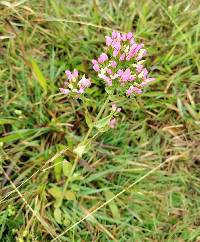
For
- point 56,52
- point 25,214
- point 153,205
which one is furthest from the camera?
point 56,52

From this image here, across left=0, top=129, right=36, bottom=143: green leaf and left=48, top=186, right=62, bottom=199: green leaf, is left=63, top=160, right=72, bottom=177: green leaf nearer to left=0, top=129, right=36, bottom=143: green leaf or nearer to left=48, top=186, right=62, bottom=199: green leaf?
left=48, top=186, right=62, bottom=199: green leaf

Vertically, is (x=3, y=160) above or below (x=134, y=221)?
above

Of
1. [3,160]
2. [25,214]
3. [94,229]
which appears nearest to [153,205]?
[94,229]

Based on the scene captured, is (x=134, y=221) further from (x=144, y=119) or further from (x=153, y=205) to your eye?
(x=144, y=119)

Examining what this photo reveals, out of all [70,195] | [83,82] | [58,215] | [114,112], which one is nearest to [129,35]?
[83,82]

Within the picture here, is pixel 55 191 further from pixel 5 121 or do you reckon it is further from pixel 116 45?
pixel 116 45
